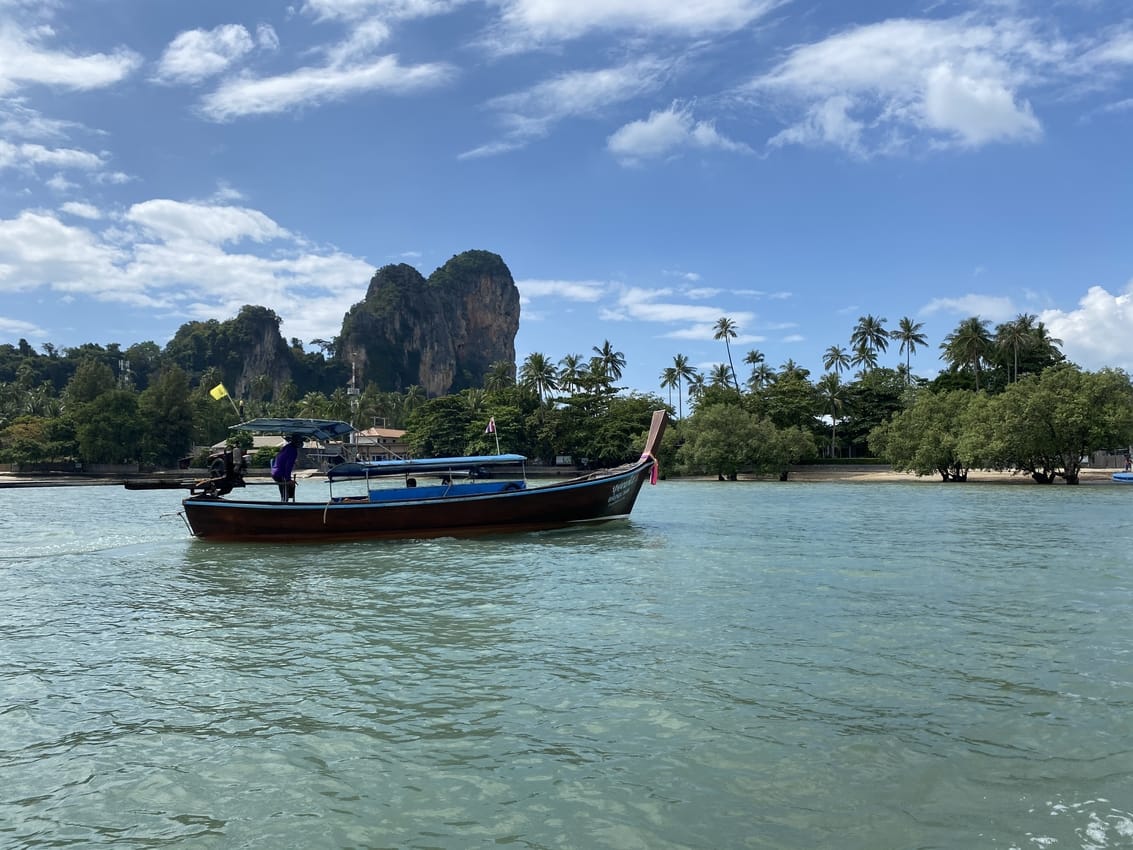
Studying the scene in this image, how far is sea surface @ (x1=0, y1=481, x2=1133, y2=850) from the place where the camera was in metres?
5.23

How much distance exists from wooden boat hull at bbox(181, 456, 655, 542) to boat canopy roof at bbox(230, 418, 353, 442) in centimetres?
217

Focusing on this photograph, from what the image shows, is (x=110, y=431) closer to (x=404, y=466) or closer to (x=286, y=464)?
(x=286, y=464)

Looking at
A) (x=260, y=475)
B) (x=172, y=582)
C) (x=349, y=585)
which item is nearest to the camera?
(x=349, y=585)

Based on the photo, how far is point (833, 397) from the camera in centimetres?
8069

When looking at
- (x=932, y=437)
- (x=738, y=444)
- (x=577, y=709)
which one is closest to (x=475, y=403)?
(x=738, y=444)

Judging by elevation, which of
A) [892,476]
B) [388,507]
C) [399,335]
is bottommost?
[388,507]

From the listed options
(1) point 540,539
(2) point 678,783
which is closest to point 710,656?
(2) point 678,783

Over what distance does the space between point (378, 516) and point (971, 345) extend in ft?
245

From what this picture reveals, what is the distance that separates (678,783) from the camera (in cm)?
575

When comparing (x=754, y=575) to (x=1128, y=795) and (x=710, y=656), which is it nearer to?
(x=710, y=656)

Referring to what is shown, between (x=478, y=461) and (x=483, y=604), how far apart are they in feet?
34.2

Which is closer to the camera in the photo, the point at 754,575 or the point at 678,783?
the point at 678,783

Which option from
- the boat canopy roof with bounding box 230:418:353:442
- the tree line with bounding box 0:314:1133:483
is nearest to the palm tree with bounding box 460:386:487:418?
the tree line with bounding box 0:314:1133:483

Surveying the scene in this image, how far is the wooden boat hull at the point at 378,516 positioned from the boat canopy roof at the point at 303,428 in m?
2.17
